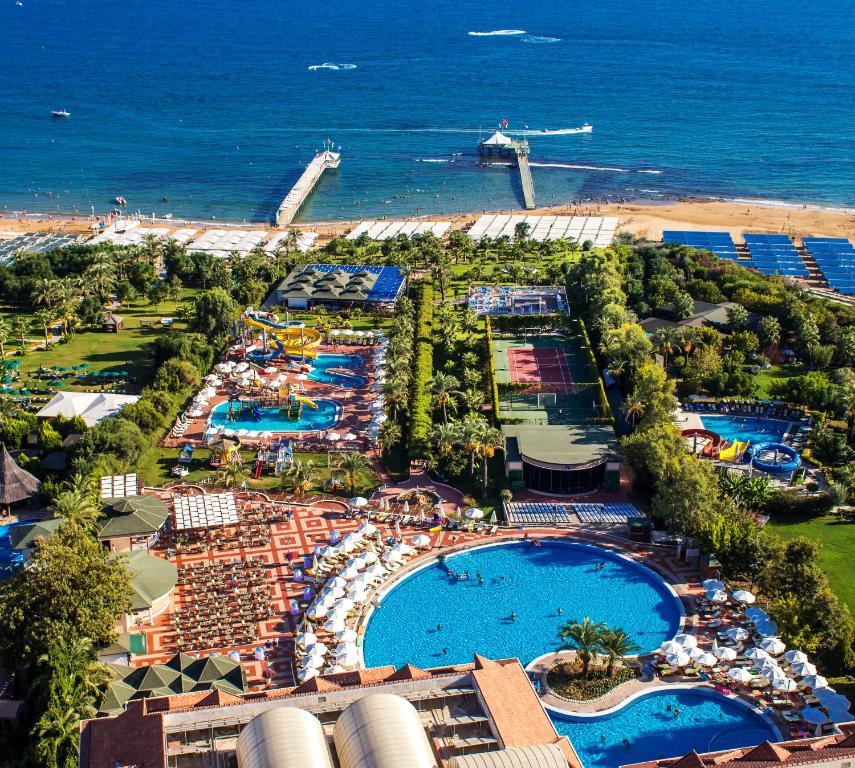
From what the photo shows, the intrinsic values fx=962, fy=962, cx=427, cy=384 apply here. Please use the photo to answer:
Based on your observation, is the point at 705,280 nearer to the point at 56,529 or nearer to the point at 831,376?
the point at 831,376

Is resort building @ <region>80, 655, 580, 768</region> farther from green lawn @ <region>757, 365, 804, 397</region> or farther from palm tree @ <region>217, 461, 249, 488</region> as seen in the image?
green lawn @ <region>757, 365, 804, 397</region>

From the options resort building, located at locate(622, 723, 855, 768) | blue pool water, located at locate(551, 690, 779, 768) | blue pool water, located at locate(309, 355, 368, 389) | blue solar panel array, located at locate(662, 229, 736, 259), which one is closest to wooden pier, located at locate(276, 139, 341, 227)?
blue pool water, located at locate(309, 355, 368, 389)

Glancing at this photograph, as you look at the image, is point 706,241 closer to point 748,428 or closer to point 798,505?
point 748,428

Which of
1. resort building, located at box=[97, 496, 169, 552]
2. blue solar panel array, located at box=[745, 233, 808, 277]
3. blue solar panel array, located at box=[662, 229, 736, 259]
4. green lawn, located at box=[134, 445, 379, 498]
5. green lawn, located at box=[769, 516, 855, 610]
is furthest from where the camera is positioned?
blue solar panel array, located at box=[662, 229, 736, 259]

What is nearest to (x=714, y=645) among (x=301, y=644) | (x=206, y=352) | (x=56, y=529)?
(x=301, y=644)

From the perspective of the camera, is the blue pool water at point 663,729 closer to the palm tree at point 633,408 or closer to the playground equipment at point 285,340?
the palm tree at point 633,408

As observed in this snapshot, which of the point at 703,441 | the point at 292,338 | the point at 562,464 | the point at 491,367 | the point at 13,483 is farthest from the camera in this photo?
the point at 292,338

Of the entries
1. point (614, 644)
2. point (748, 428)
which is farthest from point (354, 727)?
point (748, 428)

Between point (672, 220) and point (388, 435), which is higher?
point (672, 220)
